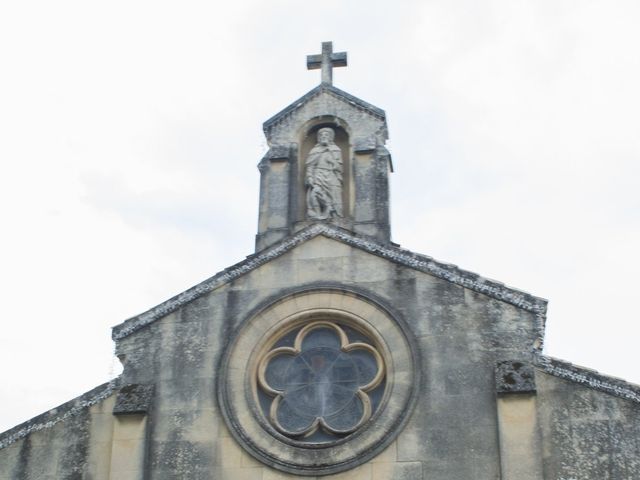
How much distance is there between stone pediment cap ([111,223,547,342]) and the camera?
19953 mm

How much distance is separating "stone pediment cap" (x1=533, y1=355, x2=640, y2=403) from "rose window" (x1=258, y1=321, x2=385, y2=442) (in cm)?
265

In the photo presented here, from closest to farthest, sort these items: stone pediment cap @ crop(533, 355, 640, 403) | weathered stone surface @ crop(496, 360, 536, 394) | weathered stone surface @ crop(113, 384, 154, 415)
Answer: stone pediment cap @ crop(533, 355, 640, 403)
weathered stone surface @ crop(496, 360, 536, 394)
weathered stone surface @ crop(113, 384, 154, 415)

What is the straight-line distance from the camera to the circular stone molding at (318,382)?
19031 millimetres

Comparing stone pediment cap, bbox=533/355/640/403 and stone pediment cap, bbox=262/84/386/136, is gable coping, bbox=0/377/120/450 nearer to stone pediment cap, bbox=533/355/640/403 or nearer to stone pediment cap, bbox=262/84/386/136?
stone pediment cap, bbox=262/84/386/136

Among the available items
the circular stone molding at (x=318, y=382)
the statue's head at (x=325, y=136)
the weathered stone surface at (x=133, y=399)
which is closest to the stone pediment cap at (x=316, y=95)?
the statue's head at (x=325, y=136)

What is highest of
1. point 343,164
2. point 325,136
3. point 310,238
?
point 325,136

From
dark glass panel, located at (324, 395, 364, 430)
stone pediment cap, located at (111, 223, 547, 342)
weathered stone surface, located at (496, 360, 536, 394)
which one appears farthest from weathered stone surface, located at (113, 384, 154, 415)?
weathered stone surface, located at (496, 360, 536, 394)

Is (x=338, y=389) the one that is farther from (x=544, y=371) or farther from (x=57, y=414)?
(x=57, y=414)

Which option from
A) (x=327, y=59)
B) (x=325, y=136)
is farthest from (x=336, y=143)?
(x=327, y=59)

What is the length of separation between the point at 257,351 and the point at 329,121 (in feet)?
19.9

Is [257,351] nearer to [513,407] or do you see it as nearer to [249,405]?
[249,405]

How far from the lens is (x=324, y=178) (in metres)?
23.3

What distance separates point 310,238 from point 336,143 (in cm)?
371

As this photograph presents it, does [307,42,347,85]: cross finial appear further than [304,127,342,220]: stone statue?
Yes
